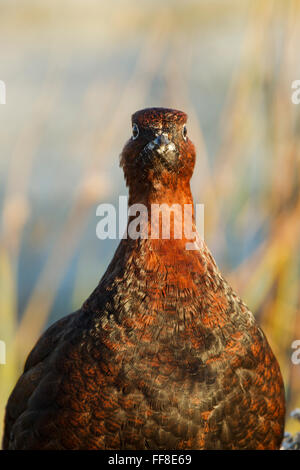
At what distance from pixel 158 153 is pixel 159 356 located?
803mm

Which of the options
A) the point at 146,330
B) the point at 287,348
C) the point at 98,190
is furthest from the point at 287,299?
the point at 146,330

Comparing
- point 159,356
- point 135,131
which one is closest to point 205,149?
point 135,131

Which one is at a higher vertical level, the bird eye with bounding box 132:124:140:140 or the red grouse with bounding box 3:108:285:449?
the bird eye with bounding box 132:124:140:140

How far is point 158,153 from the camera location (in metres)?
2.72

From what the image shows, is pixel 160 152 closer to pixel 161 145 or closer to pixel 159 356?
pixel 161 145

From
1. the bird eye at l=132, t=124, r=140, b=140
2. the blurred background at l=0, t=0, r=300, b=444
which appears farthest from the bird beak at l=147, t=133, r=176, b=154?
the blurred background at l=0, t=0, r=300, b=444

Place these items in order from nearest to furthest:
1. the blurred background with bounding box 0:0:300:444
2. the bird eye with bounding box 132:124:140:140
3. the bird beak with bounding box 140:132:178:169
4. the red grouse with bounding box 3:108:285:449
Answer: the red grouse with bounding box 3:108:285:449, the bird beak with bounding box 140:132:178:169, the bird eye with bounding box 132:124:140:140, the blurred background with bounding box 0:0:300:444

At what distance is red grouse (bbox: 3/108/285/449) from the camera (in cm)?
258

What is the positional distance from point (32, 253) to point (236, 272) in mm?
1785

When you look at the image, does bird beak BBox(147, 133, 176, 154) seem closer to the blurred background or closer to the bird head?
the bird head

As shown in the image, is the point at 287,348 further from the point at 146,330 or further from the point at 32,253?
the point at 32,253

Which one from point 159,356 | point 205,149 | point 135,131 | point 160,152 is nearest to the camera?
point 159,356

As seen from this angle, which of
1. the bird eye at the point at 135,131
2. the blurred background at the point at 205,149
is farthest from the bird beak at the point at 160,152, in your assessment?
the blurred background at the point at 205,149

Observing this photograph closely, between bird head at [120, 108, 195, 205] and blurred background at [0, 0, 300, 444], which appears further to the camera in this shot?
blurred background at [0, 0, 300, 444]
